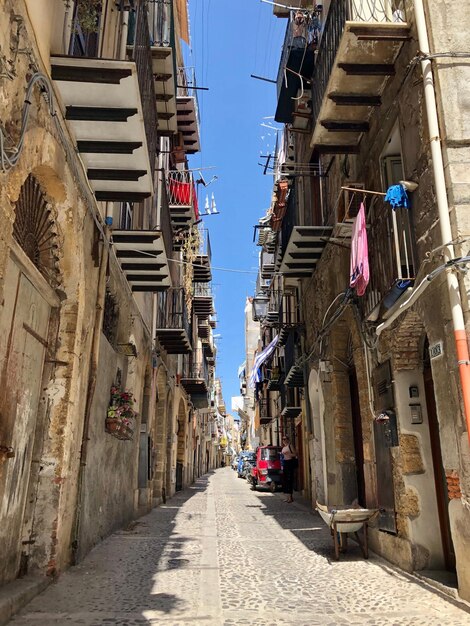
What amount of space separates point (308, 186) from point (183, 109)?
5002mm

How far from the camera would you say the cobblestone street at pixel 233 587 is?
13.9 feet

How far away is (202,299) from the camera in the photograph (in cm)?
2352

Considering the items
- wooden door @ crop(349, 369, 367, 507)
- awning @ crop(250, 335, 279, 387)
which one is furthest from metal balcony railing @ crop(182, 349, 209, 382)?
wooden door @ crop(349, 369, 367, 507)

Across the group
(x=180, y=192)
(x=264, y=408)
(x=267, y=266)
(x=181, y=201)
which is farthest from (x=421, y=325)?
(x=264, y=408)

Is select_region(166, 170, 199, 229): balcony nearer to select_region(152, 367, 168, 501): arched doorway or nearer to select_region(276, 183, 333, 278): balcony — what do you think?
select_region(276, 183, 333, 278): balcony

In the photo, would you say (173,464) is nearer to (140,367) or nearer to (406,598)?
(140,367)

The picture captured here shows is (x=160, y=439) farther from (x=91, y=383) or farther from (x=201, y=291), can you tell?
(x=91, y=383)

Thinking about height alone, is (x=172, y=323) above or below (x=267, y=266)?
below

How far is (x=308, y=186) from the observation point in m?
11.5

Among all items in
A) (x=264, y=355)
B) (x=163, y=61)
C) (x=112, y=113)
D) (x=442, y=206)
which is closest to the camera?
(x=442, y=206)

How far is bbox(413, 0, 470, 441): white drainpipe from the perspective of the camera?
4418 mm

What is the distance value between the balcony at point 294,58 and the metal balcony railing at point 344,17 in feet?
9.36

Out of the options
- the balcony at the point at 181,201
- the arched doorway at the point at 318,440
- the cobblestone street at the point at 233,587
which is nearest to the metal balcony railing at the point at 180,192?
the balcony at the point at 181,201

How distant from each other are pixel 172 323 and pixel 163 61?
887 cm
